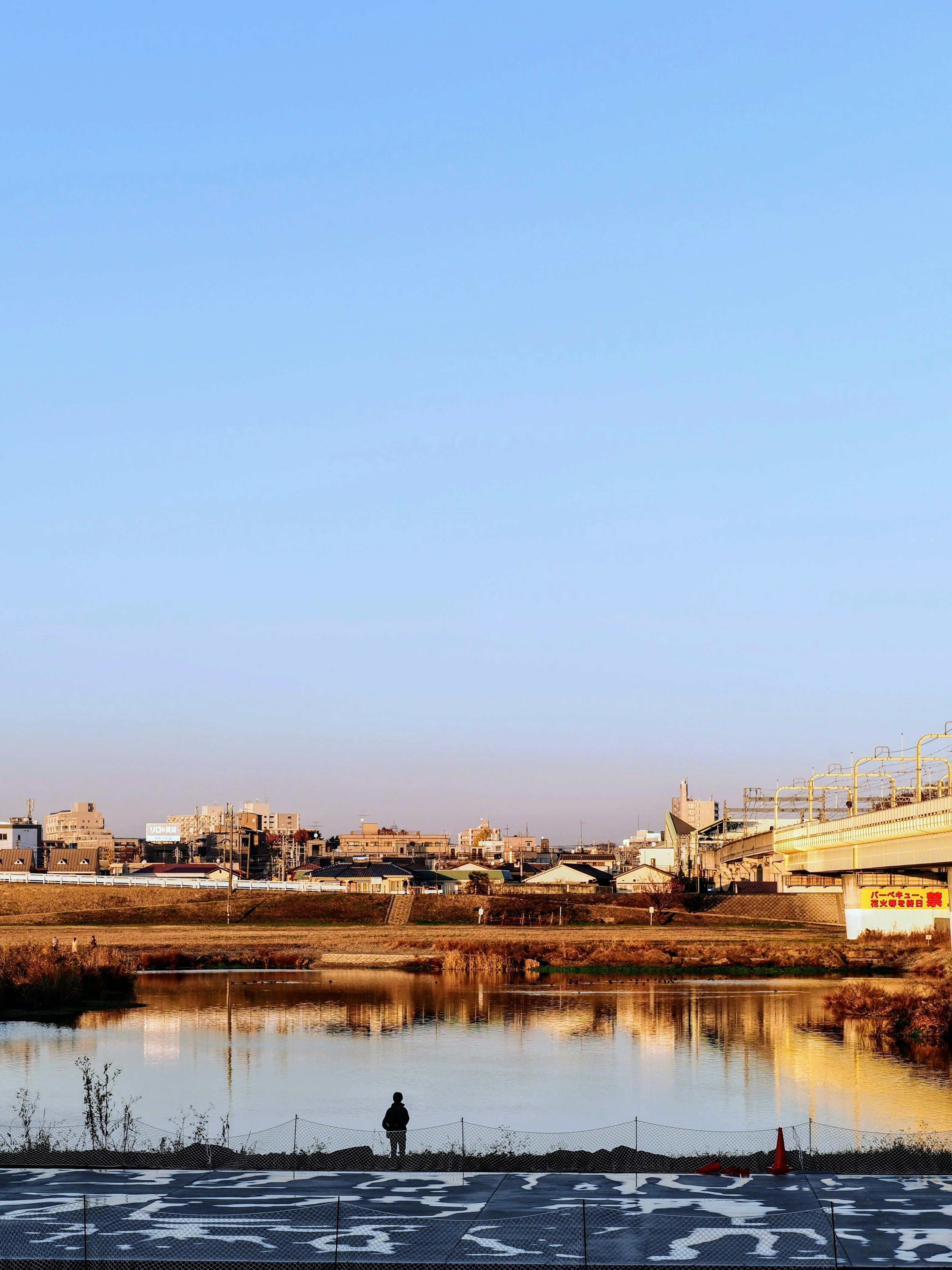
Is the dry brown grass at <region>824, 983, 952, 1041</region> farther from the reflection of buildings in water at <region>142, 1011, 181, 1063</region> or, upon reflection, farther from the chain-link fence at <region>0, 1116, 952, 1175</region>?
the reflection of buildings in water at <region>142, 1011, 181, 1063</region>

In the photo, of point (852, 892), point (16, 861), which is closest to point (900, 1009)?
point (852, 892)

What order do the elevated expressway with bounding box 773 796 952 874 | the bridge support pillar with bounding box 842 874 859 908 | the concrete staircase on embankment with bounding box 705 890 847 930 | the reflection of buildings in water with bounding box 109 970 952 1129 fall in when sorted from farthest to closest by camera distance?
the concrete staircase on embankment with bounding box 705 890 847 930 < the bridge support pillar with bounding box 842 874 859 908 < the elevated expressway with bounding box 773 796 952 874 < the reflection of buildings in water with bounding box 109 970 952 1129

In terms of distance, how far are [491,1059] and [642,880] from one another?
111 meters

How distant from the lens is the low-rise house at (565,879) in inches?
6211

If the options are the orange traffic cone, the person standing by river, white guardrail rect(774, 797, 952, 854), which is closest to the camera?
the orange traffic cone

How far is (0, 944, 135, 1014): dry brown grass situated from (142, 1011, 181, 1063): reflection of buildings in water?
599cm

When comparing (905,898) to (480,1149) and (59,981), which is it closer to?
(59,981)

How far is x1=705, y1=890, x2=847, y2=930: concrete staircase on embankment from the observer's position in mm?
112438

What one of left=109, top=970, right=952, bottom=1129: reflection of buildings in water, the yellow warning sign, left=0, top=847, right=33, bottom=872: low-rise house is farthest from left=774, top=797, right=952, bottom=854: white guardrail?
left=0, top=847, right=33, bottom=872: low-rise house

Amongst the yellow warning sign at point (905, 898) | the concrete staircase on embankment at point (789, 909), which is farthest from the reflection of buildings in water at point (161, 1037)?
the concrete staircase on embankment at point (789, 909)

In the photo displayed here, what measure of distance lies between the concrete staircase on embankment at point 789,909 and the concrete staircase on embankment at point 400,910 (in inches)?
971

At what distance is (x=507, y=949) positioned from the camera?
9112 cm

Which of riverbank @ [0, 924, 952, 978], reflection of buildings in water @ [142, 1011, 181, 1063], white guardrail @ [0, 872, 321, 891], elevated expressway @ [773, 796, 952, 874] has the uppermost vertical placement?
elevated expressway @ [773, 796, 952, 874]

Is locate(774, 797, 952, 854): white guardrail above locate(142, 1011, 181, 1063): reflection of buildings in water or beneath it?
above
